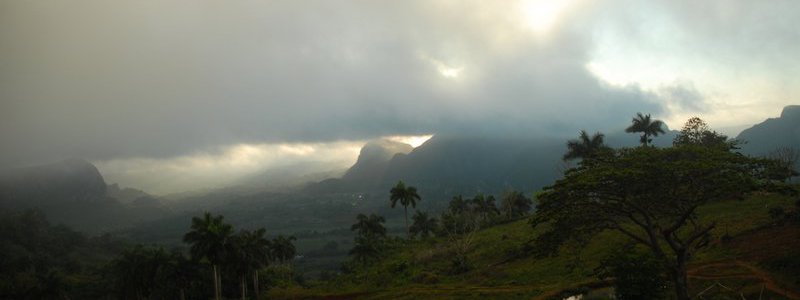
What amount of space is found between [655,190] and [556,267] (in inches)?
1006

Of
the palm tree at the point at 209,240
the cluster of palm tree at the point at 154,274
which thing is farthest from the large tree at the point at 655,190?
the cluster of palm tree at the point at 154,274

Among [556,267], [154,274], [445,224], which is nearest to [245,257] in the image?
[154,274]

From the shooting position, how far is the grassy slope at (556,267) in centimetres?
3098

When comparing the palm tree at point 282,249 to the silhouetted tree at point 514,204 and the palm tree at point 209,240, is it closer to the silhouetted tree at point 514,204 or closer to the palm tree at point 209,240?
the palm tree at point 209,240

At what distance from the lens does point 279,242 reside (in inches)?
4208

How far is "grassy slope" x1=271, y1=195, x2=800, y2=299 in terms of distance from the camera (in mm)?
30984

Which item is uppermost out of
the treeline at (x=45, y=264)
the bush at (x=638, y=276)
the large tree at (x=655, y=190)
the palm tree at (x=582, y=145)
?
the palm tree at (x=582, y=145)

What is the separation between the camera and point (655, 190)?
24156 millimetres

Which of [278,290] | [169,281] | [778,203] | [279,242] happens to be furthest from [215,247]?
[778,203]

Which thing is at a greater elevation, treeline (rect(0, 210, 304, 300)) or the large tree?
the large tree

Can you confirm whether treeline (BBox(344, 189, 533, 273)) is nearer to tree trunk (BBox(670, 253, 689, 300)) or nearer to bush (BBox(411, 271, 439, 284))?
bush (BBox(411, 271, 439, 284))

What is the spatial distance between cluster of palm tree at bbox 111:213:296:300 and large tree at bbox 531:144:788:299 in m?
53.2

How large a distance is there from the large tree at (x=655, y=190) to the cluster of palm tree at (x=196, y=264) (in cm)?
5320

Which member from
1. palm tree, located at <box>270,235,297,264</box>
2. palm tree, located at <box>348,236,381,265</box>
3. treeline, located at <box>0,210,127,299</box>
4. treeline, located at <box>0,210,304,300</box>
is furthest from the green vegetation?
treeline, located at <box>0,210,127,299</box>
